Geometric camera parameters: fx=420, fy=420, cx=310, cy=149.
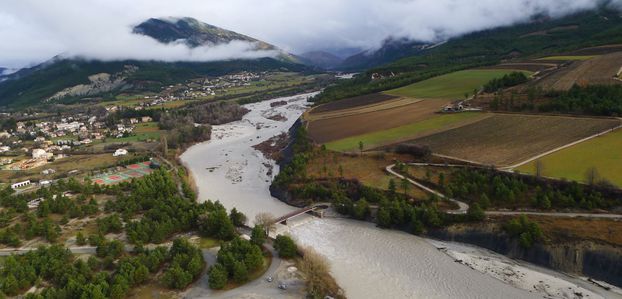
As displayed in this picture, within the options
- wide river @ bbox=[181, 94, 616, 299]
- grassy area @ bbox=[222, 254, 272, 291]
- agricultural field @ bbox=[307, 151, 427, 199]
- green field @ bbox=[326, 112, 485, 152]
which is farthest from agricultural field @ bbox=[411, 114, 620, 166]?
grassy area @ bbox=[222, 254, 272, 291]

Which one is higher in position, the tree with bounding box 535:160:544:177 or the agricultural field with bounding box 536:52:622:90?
the agricultural field with bounding box 536:52:622:90

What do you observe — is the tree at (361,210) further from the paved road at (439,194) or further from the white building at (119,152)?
the white building at (119,152)

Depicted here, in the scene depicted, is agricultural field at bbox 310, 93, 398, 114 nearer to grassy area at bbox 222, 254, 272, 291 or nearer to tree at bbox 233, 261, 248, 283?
grassy area at bbox 222, 254, 272, 291

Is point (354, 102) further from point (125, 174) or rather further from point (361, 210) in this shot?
point (361, 210)

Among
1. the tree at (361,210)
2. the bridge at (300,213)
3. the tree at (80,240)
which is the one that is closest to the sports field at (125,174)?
the tree at (80,240)

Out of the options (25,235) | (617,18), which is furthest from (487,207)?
(617,18)

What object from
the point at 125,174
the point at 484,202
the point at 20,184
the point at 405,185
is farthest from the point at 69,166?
the point at 484,202

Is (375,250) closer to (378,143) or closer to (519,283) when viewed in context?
(519,283)
